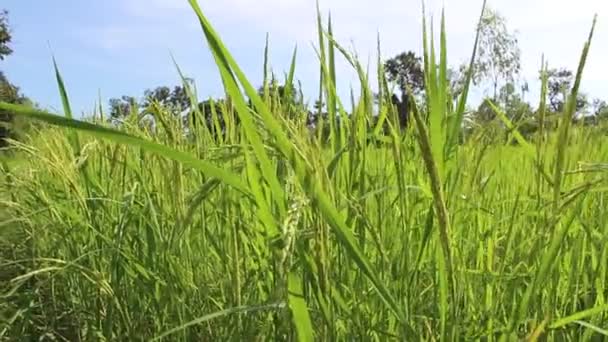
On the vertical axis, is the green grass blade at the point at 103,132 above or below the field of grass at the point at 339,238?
above

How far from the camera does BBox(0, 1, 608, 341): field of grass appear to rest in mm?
730

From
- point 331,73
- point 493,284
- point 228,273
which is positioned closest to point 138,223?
point 228,273

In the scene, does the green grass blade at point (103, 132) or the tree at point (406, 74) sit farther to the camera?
the tree at point (406, 74)

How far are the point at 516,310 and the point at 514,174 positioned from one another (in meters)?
1.26

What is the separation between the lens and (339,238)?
0.70 metres

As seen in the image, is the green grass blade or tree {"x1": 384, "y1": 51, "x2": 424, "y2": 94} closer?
the green grass blade

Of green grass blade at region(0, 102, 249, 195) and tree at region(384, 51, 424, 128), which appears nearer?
green grass blade at region(0, 102, 249, 195)

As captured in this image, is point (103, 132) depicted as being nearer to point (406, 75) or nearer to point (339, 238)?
point (339, 238)

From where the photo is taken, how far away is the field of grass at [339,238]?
0.73m

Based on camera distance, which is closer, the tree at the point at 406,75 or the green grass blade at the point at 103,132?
the green grass blade at the point at 103,132

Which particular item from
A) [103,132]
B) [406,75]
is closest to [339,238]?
[103,132]

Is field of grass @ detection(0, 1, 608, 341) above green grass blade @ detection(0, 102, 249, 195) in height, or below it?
below

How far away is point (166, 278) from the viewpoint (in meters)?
1.34

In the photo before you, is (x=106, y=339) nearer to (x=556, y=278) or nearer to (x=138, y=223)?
(x=138, y=223)
